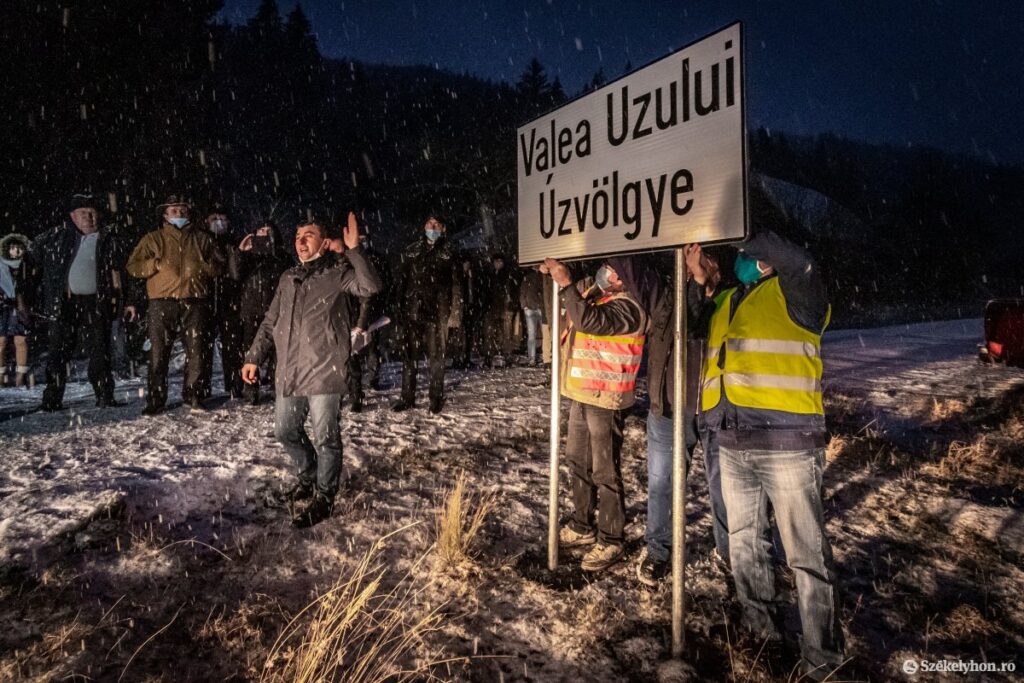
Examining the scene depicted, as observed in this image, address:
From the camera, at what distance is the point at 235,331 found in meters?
7.57

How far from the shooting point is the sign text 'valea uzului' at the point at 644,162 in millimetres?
2264

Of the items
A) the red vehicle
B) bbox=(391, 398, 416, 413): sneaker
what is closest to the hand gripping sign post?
bbox=(391, 398, 416, 413): sneaker

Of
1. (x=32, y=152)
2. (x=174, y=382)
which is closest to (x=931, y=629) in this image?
(x=174, y=382)

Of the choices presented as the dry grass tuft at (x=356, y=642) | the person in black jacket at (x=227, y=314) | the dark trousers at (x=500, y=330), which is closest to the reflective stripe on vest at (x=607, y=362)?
the dry grass tuft at (x=356, y=642)

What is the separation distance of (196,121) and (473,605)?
21.0 m

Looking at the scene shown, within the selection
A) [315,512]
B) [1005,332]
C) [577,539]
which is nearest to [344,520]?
[315,512]

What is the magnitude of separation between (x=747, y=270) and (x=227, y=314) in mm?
6652

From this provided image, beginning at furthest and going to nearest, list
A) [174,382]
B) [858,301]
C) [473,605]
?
1. [858,301]
2. [174,382]
3. [473,605]

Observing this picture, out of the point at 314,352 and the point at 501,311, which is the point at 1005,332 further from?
the point at 501,311

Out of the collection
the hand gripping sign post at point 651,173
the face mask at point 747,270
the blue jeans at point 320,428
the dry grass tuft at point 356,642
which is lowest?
the dry grass tuft at point 356,642

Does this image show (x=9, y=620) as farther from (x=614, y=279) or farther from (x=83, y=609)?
(x=614, y=279)

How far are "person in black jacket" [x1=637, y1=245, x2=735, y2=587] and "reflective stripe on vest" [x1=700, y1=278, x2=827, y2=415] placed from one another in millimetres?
602

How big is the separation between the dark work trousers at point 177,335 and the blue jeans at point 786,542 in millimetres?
5997

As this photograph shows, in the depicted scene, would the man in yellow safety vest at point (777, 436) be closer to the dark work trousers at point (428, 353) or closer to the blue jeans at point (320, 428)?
the blue jeans at point (320, 428)
